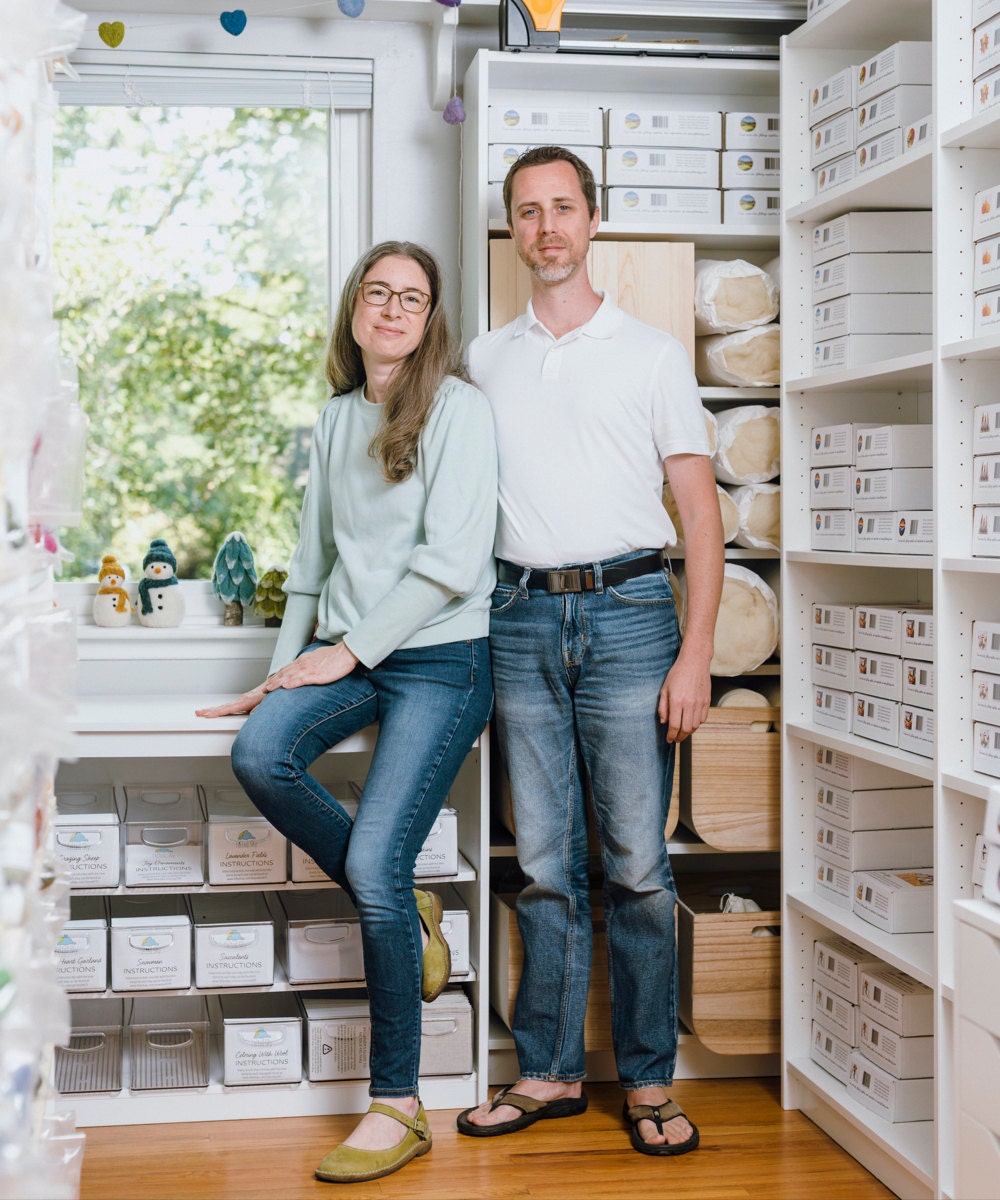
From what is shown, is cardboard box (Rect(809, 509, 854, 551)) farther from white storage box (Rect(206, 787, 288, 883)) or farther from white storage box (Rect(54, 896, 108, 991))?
white storage box (Rect(54, 896, 108, 991))

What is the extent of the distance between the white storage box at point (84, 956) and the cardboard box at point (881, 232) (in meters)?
1.82

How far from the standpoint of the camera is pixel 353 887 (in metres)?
2.11

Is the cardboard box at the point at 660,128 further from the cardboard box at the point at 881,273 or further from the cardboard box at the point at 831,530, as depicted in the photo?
the cardboard box at the point at 831,530

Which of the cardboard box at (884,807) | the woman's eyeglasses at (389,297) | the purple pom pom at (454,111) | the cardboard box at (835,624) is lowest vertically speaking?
the cardboard box at (884,807)

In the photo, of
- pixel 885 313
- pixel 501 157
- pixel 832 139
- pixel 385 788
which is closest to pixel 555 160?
pixel 501 157

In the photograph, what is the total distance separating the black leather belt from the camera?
2.21m

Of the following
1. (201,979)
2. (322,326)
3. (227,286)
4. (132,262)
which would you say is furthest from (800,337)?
(201,979)

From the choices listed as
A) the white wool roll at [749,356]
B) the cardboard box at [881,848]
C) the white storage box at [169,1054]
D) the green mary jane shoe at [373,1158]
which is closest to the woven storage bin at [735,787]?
the cardboard box at [881,848]

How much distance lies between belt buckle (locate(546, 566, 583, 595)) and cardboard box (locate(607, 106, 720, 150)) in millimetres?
956

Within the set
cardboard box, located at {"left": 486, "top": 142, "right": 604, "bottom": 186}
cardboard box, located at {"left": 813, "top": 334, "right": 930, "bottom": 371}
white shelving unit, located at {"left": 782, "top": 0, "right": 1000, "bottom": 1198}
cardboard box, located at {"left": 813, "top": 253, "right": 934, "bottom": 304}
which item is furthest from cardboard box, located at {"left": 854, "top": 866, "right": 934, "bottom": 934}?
cardboard box, located at {"left": 486, "top": 142, "right": 604, "bottom": 186}

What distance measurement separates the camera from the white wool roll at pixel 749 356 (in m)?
2.54

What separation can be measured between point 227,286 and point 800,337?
128cm

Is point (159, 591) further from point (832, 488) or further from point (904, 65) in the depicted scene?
point (904, 65)

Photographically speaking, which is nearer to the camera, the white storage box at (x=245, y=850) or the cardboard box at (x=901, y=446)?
the cardboard box at (x=901, y=446)
